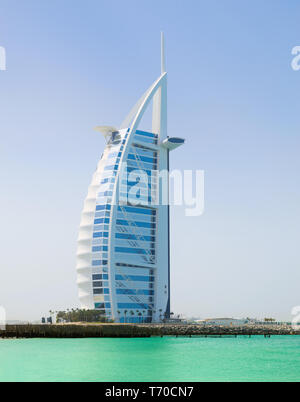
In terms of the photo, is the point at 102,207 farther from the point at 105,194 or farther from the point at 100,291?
Answer: the point at 100,291

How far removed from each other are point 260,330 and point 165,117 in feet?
165

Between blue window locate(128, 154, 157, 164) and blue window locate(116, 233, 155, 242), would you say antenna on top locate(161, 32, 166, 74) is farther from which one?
blue window locate(116, 233, 155, 242)

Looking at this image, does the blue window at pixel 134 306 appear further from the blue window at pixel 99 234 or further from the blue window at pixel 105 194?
the blue window at pixel 105 194

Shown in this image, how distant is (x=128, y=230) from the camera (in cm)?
11544

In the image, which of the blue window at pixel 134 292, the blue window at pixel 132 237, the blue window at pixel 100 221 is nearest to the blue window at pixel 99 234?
→ the blue window at pixel 100 221

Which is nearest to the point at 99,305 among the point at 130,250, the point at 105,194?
the point at 130,250

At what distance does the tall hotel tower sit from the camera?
368 ft

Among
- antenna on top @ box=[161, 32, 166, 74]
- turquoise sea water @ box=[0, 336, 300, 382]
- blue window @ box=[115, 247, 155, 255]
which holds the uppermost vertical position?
antenna on top @ box=[161, 32, 166, 74]

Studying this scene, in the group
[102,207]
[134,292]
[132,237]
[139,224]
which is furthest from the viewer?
[139,224]

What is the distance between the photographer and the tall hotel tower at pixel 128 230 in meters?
112

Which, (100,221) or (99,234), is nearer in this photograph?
(99,234)

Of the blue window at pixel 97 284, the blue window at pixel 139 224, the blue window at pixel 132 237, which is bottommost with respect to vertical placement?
the blue window at pixel 97 284

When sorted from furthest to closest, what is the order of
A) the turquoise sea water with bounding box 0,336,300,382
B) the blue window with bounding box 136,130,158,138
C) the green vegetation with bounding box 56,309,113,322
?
the blue window with bounding box 136,130,158,138
the green vegetation with bounding box 56,309,113,322
the turquoise sea water with bounding box 0,336,300,382

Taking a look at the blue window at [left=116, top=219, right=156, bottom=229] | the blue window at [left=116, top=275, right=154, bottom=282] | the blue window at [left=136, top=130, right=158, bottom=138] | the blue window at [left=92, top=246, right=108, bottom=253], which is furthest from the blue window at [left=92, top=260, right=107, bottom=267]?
the blue window at [left=136, top=130, right=158, bottom=138]
